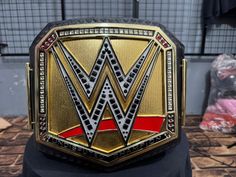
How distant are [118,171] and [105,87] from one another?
0.18 metres

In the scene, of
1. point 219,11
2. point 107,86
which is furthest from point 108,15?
point 107,86

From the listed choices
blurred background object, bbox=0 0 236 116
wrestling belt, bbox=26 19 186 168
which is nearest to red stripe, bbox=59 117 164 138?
wrestling belt, bbox=26 19 186 168

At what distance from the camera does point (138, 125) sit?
0.52 m

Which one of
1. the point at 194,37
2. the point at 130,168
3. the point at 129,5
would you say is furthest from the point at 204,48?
A: the point at 130,168

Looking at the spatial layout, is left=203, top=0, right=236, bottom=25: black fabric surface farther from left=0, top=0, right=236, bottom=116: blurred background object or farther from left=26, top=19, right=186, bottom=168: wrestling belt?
left=26, top=19, right=186, bottom=168: wrestling belt

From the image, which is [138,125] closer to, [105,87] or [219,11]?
[105,87]

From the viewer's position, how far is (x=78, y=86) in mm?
504

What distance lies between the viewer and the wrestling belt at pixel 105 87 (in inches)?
19.7

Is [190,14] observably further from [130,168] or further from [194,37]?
[130,168]

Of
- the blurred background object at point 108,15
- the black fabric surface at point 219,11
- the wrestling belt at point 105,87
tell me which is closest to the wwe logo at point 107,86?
the wrestling belt at point 105,87

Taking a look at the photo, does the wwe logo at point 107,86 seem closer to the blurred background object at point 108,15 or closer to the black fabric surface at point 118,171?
the black fabric surface at point 118,171

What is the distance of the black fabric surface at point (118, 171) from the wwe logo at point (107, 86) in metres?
0.07

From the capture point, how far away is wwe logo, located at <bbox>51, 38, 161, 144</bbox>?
1.64 ft

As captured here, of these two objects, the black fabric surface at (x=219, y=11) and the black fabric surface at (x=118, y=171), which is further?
the black fabric surface at (x=219, y=11)
